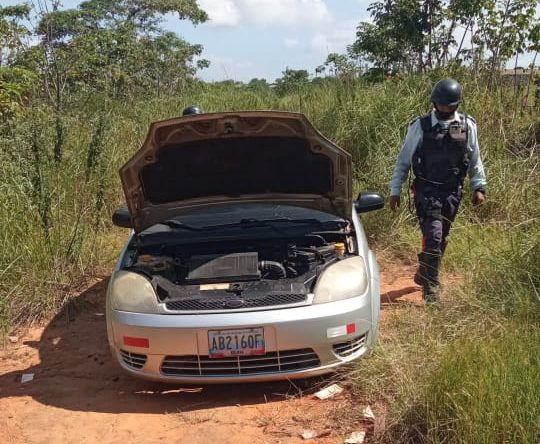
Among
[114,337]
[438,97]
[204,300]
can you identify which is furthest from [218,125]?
[438,97]

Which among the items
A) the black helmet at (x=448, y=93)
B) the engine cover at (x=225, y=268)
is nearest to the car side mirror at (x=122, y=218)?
the engine cover at (x=225, y=268)

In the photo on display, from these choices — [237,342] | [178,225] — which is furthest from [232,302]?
[178,225]

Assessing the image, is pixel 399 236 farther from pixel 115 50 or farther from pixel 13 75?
pixel 115 50

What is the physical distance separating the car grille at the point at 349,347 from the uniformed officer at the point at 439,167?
4.13 ft

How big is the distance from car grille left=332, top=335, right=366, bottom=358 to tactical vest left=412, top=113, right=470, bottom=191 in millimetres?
1802

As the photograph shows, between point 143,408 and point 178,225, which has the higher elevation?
point 178,225

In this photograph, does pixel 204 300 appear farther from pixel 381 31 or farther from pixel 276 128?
pixel 381 31

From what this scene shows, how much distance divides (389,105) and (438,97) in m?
3.61

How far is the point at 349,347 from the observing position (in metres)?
3.55

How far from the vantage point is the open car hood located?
383cm

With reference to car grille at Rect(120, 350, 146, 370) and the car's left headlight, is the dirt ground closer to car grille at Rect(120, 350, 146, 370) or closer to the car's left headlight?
car grille at Rect(120, 350, 146, 370)

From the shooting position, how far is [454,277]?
17.7 feet

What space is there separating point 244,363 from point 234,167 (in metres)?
1.42

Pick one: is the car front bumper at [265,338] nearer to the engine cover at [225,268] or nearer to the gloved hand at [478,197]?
the engine cover at [225,268]
